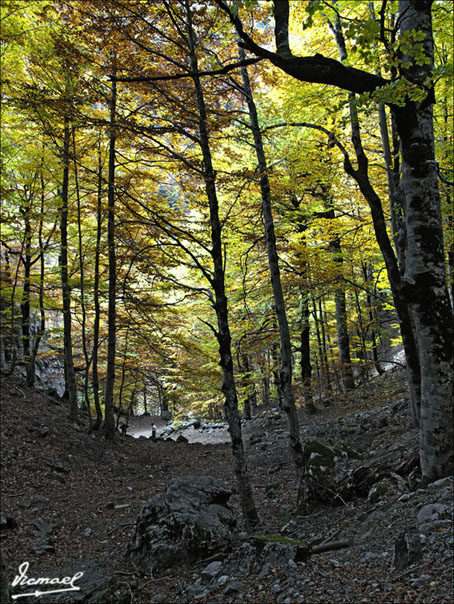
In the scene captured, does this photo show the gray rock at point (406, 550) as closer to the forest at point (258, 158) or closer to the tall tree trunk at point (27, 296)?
the forest at point (258, 158)

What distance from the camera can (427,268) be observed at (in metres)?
4.36

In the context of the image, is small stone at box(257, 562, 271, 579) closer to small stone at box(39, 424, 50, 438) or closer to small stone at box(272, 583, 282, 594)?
small stone at box(272, 583, 282, 594)

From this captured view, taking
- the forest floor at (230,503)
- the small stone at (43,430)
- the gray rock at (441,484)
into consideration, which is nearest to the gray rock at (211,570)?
the forest floor at (230,503)

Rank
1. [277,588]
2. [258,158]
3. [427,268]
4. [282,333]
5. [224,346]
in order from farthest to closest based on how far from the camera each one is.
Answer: [258,158] → [282,333] → [224,346] → [427,268] → [277,588]

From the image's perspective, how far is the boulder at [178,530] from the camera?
4.57 metres

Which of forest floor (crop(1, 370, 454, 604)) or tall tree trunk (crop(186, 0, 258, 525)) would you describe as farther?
tall tree trunk (crop(186, 0, 258, 525))

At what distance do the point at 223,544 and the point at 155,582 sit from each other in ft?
2.99

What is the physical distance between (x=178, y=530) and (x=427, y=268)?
4.53 m

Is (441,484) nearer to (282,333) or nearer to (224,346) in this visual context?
(224,346)

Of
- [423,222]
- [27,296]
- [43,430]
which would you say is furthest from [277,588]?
[27,296]

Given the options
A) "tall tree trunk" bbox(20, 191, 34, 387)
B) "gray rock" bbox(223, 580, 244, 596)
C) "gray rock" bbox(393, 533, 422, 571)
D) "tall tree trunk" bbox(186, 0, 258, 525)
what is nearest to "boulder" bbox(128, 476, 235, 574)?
"tall tree trunk" bbox(186, 0, 258, 525)

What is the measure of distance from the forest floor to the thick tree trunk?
70cm

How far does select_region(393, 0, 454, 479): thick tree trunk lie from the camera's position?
4211mm

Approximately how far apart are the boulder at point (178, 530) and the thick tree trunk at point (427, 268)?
108 inches
